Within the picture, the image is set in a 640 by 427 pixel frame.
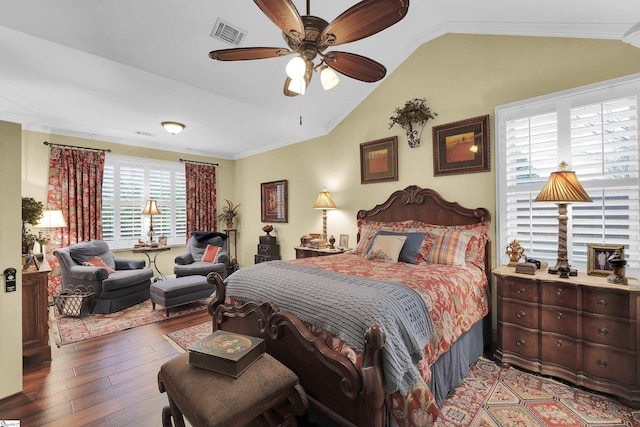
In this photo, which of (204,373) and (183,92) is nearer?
(204,373)

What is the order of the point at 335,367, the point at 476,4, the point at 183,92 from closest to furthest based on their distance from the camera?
the point at 335,367
the point at 476,4
the point at 183,92

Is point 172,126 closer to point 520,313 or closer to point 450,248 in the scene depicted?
point 450,248

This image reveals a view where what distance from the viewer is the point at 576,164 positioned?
2.61 m

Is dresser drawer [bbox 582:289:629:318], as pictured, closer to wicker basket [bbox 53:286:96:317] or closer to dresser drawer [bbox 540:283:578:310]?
dresser drawer [bbox 540:283:578:310]

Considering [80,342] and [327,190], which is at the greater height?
[327,190]

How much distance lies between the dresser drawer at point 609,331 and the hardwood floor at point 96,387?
3.12 meters

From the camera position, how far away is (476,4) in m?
2.79

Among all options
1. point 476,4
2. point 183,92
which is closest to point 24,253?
point 183,92

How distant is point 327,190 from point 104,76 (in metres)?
3.20

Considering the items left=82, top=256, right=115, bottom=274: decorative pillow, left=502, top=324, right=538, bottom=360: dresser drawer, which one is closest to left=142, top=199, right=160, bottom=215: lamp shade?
left=82, top=256, right=115, bottom=274: decorative pillow

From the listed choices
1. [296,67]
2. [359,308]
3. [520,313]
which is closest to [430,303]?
[359,308]

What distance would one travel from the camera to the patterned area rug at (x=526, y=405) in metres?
1.90

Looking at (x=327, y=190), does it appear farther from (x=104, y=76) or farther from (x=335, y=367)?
(x=335, y=367)

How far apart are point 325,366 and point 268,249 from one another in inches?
166
